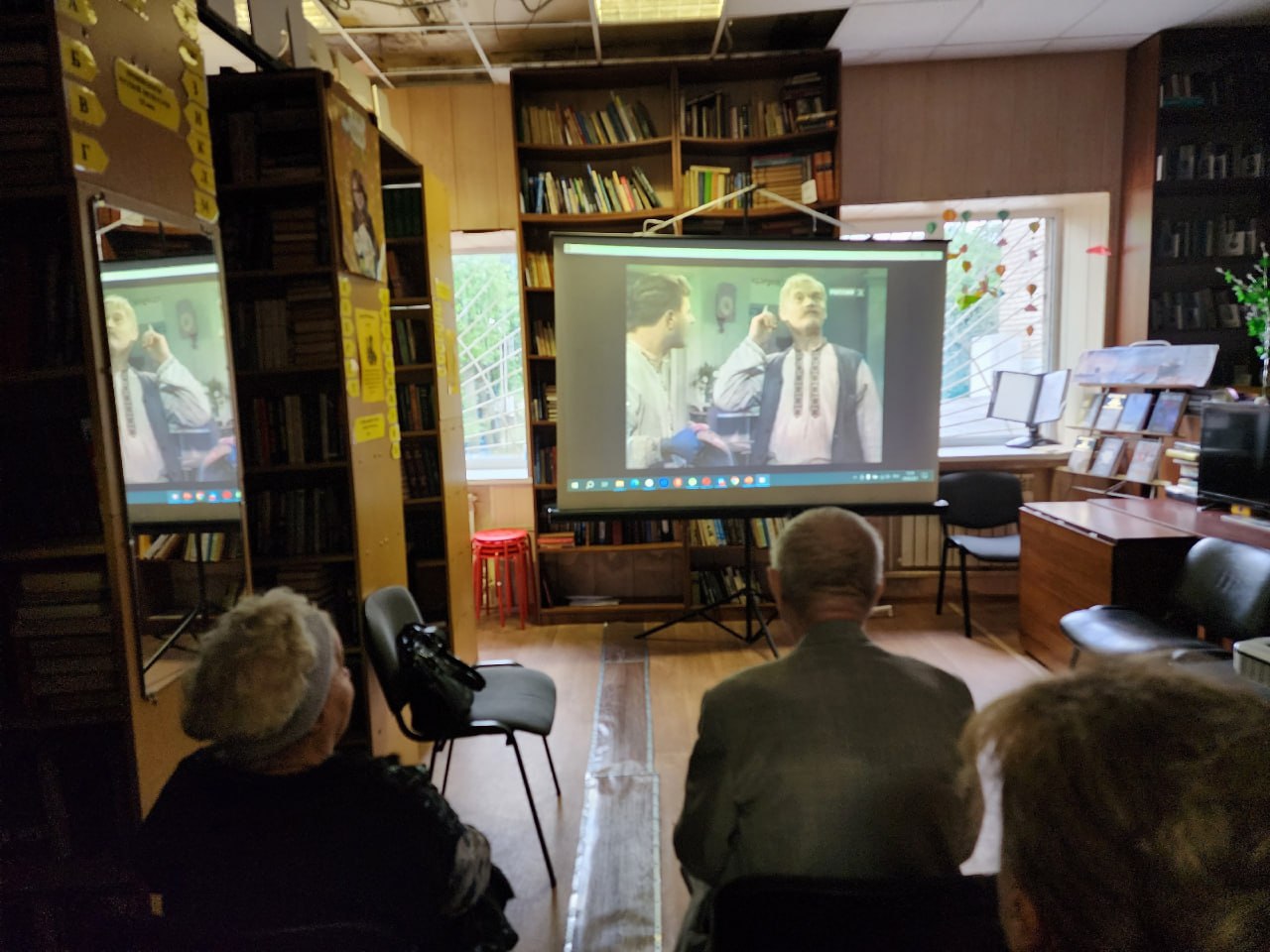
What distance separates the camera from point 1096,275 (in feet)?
13.7

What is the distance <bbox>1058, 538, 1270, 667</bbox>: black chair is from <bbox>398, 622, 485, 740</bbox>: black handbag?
6.48ft

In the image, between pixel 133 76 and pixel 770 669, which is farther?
pixel 133 76

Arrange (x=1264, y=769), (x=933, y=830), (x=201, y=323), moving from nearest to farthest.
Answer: (x=1264, y=769) < (x=933, y=830) < (x=201, y=323)

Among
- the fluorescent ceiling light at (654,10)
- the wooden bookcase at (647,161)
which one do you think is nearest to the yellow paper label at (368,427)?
the wooden bookcase at (647,161)

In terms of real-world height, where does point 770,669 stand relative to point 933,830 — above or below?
above

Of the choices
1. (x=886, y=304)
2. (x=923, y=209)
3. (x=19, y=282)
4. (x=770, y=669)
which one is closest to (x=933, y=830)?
(x=770, y=669)

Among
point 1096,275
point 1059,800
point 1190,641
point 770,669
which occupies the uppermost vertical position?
point 1096,275

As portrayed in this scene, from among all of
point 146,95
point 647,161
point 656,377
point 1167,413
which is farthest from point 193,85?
point 1167,413

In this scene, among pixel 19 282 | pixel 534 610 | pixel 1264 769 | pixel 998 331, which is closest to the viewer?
pixel 1264 769

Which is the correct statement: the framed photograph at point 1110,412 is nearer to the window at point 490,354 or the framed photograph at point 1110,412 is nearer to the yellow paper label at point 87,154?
the window at point 490,354

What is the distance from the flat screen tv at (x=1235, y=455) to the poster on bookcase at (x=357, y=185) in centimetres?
352

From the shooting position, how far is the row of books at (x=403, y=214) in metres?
3.11

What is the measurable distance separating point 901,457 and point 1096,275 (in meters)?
2.30

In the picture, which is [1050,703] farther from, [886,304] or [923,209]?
[923,209]
